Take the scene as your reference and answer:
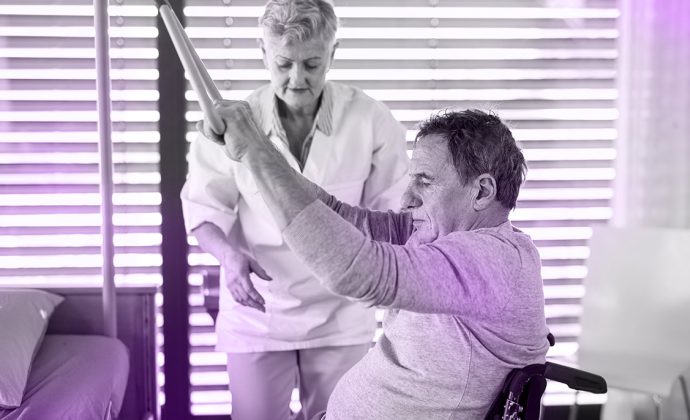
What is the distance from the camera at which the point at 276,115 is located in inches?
84.0

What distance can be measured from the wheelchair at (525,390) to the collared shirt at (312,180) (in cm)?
87

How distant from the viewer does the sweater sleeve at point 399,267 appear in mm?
1096

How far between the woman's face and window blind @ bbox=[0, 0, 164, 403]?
1000 millimetres

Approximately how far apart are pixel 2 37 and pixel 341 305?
65.5 inches

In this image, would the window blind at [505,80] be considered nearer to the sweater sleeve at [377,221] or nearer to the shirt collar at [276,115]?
the shirt collar at [276,115]

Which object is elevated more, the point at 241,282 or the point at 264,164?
the point at 264,164

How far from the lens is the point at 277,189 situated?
112cm

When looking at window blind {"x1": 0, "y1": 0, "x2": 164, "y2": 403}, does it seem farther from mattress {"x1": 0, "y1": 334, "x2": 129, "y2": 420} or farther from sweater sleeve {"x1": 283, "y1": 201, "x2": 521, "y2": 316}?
sweater sleeve {"x1": 283, "y1": 201, "x2": 521, "y2": 316}

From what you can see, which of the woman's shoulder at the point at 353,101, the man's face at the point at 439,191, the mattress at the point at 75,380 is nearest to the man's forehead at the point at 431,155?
the man's face at the point at 439,191

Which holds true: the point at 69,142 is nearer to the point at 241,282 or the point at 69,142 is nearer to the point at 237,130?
the point at 241,282

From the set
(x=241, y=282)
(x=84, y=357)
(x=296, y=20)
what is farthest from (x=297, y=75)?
(x=84, y=357)

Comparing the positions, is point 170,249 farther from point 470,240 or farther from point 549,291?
point 470,240

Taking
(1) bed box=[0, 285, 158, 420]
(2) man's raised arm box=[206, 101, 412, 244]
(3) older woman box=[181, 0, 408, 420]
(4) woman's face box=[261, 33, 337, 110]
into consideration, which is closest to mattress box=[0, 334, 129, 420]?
(1) bed box=[0, 285, 158, 420]

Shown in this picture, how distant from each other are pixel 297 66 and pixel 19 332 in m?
1.07
